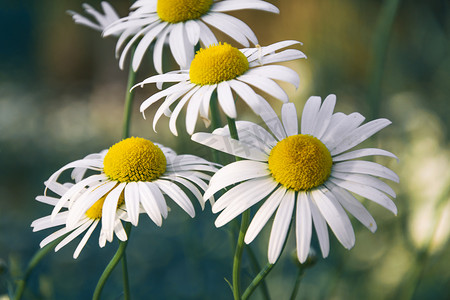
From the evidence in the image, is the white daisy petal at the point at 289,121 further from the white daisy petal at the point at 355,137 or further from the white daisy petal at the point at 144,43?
the white daisy petal at the point at 144,43

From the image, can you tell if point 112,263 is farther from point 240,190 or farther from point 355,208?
point 355,208

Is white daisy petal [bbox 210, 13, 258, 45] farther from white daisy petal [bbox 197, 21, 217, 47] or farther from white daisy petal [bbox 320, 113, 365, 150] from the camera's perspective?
white daisy petal [bbox 320, 113, 365, 150]

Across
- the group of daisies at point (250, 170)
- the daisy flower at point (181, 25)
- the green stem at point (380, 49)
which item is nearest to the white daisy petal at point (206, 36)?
the daisy flower at point (181, 25)

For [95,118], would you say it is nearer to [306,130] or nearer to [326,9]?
[326,9]

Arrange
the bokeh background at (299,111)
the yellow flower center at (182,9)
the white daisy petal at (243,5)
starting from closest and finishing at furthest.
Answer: the white daisy petal at (243,5), the yellow flower center at (182,9), the bokeh background at (299,111)

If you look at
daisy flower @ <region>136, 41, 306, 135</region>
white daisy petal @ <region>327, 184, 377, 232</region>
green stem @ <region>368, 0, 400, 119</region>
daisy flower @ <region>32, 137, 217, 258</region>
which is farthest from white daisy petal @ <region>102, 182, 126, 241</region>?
green stem @ <region>368, 0, 400, 119</region>
